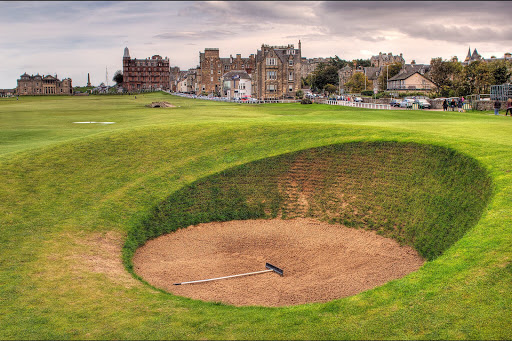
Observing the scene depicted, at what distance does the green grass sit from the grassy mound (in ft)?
0.42

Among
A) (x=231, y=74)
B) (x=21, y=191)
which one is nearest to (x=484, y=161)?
(x=21, y=191)

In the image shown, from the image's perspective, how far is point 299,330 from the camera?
13.7 metres

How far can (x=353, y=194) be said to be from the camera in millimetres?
28828

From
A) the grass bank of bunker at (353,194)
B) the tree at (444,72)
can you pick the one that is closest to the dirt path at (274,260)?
the grass bank of bunker at (353,194)

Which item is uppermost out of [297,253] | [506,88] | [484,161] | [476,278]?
[506,88]

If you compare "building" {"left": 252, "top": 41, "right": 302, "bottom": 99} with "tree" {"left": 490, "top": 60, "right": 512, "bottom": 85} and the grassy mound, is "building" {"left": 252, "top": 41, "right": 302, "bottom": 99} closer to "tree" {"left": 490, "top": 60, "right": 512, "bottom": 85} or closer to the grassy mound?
"tree" {"left": 490, "top": 60, "right": 512, "bottom": 85}

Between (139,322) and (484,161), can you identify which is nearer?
(139,322)

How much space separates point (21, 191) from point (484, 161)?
82.3 ft

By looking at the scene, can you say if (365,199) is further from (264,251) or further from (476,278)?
(476,278)

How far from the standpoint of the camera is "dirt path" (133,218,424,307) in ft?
62.2

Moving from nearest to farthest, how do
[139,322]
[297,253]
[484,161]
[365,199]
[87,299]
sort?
[139,322]
[87,299]
[297,253]
[484,161]
[365,199]

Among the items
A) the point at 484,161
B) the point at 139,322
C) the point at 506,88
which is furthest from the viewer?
the point at 506,88

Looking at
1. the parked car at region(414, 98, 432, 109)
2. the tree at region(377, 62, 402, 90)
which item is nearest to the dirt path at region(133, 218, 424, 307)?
the parked car at region(414, 98, 432, 109)

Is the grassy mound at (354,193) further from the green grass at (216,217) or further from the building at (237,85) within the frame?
the building at (237,85)
